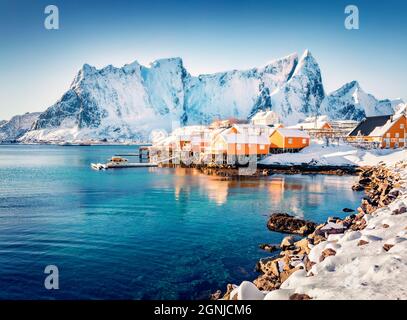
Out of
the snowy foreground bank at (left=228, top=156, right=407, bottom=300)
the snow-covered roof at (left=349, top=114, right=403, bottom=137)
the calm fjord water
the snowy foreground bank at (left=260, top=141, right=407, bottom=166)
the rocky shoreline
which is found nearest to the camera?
the snowy foreground bank at (left=228, top=156, right=407, bottom=300)

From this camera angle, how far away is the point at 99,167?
63688 mm

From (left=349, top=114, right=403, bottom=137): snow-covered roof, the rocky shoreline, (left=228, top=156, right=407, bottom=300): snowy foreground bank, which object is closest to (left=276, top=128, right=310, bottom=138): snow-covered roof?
(left=349, top=114, right=403, bottom=137): snow-covered roof

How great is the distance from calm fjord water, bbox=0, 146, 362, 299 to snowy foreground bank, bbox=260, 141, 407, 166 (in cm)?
2213

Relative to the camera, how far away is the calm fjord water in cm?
1203

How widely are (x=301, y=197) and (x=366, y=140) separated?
147ft

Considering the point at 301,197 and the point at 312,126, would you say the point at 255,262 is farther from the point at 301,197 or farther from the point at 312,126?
the point at 312,126

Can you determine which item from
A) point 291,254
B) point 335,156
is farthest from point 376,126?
point 291,254

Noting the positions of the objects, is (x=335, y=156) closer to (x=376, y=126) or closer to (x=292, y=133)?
(x=292, y=133)

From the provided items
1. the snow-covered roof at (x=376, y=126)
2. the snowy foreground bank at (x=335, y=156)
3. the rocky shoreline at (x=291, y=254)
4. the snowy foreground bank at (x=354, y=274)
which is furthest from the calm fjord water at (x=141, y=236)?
the snow-covered roof at (x=376, y=126)

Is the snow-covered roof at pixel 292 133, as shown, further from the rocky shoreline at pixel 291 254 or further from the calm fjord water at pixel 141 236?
the rocky shoreline at pixel 291 254

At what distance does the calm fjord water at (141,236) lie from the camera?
12.0 metres

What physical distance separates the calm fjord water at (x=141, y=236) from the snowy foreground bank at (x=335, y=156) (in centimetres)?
2213

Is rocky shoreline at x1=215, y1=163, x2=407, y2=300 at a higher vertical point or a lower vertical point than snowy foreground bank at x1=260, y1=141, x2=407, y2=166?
lower

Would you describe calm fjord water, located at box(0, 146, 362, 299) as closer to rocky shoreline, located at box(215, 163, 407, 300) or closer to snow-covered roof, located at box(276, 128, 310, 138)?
rocky shoreline, located at box(215, 163, 407, 300)
